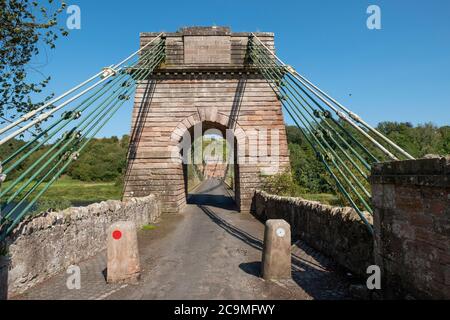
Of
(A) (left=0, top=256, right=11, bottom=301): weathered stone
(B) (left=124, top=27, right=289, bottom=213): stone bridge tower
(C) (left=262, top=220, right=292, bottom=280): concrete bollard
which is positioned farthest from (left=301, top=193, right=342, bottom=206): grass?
(A) (left=0, top=256, right=11, bottom=301): weathered stone

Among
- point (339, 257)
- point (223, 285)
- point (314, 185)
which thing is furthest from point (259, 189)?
point (314, 185)

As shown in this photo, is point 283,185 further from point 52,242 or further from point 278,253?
point 52,242

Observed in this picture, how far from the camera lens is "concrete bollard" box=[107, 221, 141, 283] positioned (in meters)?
5.16

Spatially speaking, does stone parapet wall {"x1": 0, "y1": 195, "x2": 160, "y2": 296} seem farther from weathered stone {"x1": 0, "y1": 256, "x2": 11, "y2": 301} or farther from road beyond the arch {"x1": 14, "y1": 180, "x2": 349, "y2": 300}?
road beyond the arch {"x1": 14, "y1": 180, "x2": 349, "y2": 300}

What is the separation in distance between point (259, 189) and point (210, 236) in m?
5.20

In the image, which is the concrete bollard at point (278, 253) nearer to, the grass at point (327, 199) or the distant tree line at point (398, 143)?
the grass at point (327, 199)

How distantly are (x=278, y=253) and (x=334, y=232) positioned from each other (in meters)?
1.44

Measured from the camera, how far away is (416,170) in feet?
11.4

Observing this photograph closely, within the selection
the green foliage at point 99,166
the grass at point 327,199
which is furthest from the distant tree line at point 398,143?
the green foliage at point 99,166

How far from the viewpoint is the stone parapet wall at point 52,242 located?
14.6 ft

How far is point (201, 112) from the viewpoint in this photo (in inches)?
558

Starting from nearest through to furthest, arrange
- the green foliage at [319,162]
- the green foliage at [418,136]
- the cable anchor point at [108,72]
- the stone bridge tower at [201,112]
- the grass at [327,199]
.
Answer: the cable anchor point at [108,72] < the stone bridge tower at [201,112] < the grass at [327,199] < the green foliage at [319,162] < the green foliage at [418,136]

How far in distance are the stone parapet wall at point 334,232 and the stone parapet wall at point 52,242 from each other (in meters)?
4.69

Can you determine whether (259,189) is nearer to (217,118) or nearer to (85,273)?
(217,118)
